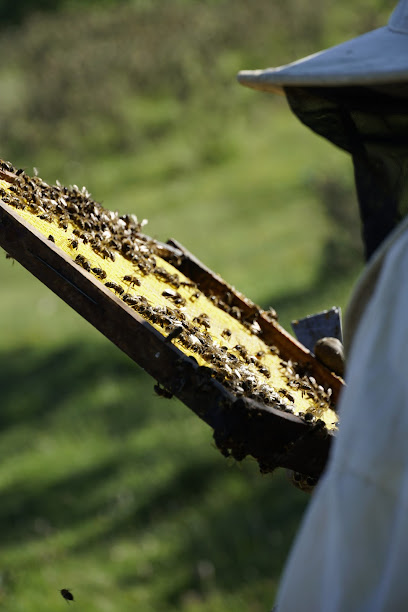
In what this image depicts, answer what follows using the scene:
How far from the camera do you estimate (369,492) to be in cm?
114

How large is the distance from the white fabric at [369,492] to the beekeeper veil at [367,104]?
1.47 feet

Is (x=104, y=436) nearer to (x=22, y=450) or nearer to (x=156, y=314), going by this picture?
(x=22, y=450)

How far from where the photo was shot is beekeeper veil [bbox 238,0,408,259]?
145cm

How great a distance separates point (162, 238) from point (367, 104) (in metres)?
7.18

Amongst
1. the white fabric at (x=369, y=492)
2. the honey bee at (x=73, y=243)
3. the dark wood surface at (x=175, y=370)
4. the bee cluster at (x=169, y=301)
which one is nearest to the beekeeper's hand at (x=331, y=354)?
the bee cluster at (x=169, y=301)

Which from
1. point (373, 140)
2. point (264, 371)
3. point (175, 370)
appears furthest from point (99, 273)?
point (373, 140)

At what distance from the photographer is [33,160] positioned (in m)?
12.2

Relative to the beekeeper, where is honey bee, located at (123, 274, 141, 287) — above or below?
above

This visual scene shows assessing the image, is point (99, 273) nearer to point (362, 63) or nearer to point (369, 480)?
point (362, 63)

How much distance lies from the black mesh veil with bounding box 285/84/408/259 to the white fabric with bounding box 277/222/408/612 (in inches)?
19.0

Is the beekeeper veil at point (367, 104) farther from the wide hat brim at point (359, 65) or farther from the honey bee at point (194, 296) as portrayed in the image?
the honey bee at point (194, 296)

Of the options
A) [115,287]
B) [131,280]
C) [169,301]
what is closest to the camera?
[115,287]

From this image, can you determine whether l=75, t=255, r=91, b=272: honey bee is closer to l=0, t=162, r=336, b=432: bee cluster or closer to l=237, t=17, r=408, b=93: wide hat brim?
l=0, t=162, r=336, b=432: bee cluster

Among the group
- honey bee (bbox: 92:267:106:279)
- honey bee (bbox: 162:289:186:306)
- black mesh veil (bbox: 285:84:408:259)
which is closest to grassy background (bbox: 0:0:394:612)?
honey bee (bbox: 162:289:186:306)
